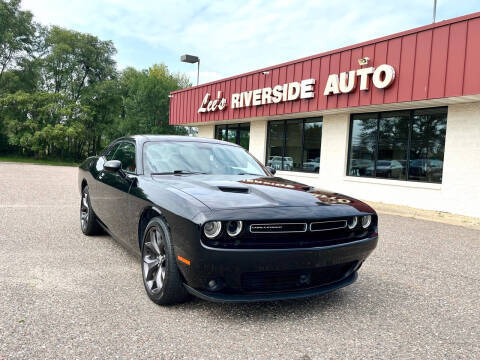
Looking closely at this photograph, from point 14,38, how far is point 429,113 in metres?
39.9

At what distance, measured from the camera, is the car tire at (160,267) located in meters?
2.73

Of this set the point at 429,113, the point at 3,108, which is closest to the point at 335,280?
the point at 429,113

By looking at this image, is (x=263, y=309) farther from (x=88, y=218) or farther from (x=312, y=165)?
(x=312, y=165)

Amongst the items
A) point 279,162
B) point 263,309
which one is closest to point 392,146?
point 279,162

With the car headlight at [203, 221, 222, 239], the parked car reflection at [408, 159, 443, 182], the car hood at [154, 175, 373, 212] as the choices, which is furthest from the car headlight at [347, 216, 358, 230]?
the parked car reflection at [408, 159, 443, 182]

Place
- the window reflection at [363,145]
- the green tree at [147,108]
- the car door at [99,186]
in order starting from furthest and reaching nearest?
1. the green tree at [147,108]
2. the window reflection at [363,145]
3. the car door at [99,186]

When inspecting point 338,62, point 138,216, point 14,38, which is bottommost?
point 138,216

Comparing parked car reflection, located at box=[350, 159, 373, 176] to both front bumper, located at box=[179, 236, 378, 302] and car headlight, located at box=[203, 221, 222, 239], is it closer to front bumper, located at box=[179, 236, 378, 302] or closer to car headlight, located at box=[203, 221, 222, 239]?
front bumper, located at box=[179, 236, 378, 302]

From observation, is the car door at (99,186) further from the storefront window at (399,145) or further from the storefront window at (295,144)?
the storefront window at (295,144)

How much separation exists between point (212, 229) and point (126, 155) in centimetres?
221

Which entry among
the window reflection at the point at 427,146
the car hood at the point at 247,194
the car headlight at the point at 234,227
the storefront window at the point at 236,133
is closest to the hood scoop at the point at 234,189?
the car hood at the point at 247,194

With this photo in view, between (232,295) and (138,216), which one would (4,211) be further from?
(232,295)

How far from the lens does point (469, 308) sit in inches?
126

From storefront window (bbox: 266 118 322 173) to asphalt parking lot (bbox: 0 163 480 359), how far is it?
8418 mm
